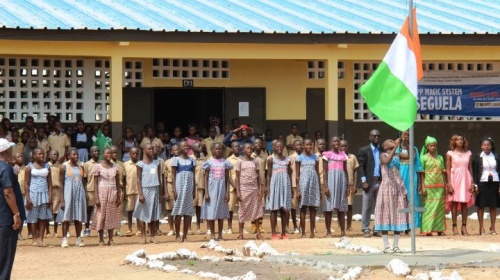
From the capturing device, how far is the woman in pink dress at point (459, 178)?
19344 mm

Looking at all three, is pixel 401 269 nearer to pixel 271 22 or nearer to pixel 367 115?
pixel 271 22

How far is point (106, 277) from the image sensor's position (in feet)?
45.4

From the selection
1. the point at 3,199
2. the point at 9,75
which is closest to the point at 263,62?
the point at 9,75

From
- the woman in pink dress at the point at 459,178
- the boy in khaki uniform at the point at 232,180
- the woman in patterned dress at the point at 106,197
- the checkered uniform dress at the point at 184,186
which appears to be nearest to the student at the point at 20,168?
the woman in patterned dress at the point at 106,197

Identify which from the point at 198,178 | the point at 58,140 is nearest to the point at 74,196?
the point at 198,178

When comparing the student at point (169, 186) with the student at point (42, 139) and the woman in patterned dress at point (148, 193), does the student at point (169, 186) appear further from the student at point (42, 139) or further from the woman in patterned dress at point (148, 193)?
the student at point (42, 139)

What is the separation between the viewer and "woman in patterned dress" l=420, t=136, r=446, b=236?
18.8 m

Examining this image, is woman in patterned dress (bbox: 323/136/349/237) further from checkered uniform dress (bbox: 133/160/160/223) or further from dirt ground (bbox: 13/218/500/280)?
checkered uniform dress (bbox: 133/160/160/223)

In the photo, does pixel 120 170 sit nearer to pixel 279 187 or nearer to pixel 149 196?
pixel 149 196

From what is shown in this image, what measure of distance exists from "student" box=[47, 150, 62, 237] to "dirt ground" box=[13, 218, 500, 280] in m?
0.43

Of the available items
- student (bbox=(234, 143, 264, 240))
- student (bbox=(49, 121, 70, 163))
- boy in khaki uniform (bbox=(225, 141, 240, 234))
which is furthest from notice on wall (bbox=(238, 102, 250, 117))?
student (bbox=(234, 143, 264, 240))

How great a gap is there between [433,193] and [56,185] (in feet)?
18.5

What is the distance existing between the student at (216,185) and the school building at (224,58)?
147 inches

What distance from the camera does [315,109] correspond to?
81.3 feet
